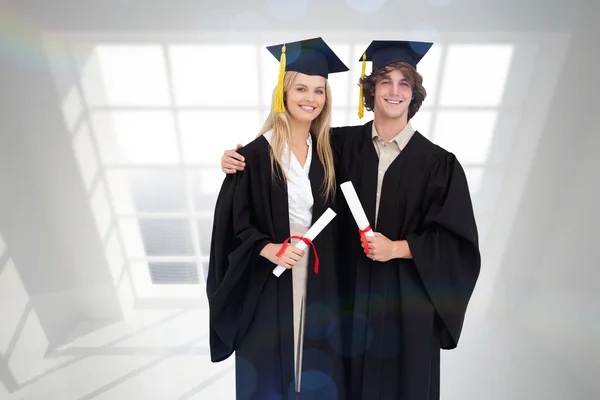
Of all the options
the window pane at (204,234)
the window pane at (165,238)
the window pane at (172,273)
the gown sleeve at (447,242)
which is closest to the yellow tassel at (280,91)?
the gown sleeve at (447,242)

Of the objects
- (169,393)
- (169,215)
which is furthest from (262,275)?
(169,215)

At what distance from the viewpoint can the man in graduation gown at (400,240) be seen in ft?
5.56

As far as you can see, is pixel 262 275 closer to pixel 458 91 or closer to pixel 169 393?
pixel 169 393

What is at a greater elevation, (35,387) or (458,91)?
(458,91)

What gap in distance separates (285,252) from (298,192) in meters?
0.27

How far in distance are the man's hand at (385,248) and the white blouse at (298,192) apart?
286mm

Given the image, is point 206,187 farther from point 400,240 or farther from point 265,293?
point 400,240

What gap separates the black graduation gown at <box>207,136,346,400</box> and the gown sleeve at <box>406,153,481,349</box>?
0.39 m

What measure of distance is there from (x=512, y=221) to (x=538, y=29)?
56.6 inches

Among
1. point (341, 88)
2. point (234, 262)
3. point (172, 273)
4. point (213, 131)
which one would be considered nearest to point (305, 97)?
point (234, 262)

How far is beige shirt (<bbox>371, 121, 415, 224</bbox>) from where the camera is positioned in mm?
1743

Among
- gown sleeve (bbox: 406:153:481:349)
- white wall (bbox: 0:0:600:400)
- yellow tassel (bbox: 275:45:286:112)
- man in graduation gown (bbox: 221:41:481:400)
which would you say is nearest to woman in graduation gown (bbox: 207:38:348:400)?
yellow tassel (bbox: 275:45:286:112)

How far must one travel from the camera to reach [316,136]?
187 cm

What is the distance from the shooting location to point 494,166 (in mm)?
3250
